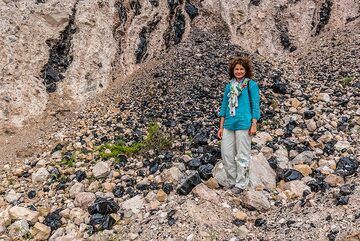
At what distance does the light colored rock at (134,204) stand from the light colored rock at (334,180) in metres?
3.22

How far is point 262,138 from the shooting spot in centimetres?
883

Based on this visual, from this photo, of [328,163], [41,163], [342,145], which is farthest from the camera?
[41,163]

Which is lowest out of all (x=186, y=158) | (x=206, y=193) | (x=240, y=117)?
(x=206, y=193)

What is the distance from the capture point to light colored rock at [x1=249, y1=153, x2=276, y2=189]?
7270 millimetres

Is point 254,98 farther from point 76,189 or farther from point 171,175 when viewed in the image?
point 76,189

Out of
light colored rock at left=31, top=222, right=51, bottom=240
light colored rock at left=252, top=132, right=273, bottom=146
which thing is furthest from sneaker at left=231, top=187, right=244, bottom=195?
light colored rock at left=31, top=222, right=51, bottom=240

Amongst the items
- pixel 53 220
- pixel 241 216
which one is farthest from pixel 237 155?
pixel 53 220

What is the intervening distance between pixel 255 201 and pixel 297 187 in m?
0.94

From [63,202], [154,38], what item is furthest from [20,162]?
[154,38]

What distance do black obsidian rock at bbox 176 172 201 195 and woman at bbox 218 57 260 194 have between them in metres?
0.58

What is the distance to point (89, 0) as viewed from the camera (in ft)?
44.0

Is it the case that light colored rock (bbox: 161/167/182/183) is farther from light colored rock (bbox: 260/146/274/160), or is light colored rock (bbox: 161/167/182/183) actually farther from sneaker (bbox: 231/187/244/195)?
light colored rock (bbox: 260/146/274/160)

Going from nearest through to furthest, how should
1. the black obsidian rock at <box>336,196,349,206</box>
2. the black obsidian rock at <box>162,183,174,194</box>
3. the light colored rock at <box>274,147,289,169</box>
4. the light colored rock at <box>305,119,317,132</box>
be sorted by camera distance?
the black obsidian rock at <box>336,196,349,206</box> < the black obsidian rock at <box>162,183,174,194</box> < the light colored rock at <box>274,147,289,169</box> < the light colored rock at <box>305,119,317,132</box>

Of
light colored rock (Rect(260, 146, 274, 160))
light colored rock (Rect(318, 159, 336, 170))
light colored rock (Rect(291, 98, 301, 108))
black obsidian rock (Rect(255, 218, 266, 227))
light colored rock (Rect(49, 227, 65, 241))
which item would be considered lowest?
light colored rock (Rect(49, 227, 65, 241))
